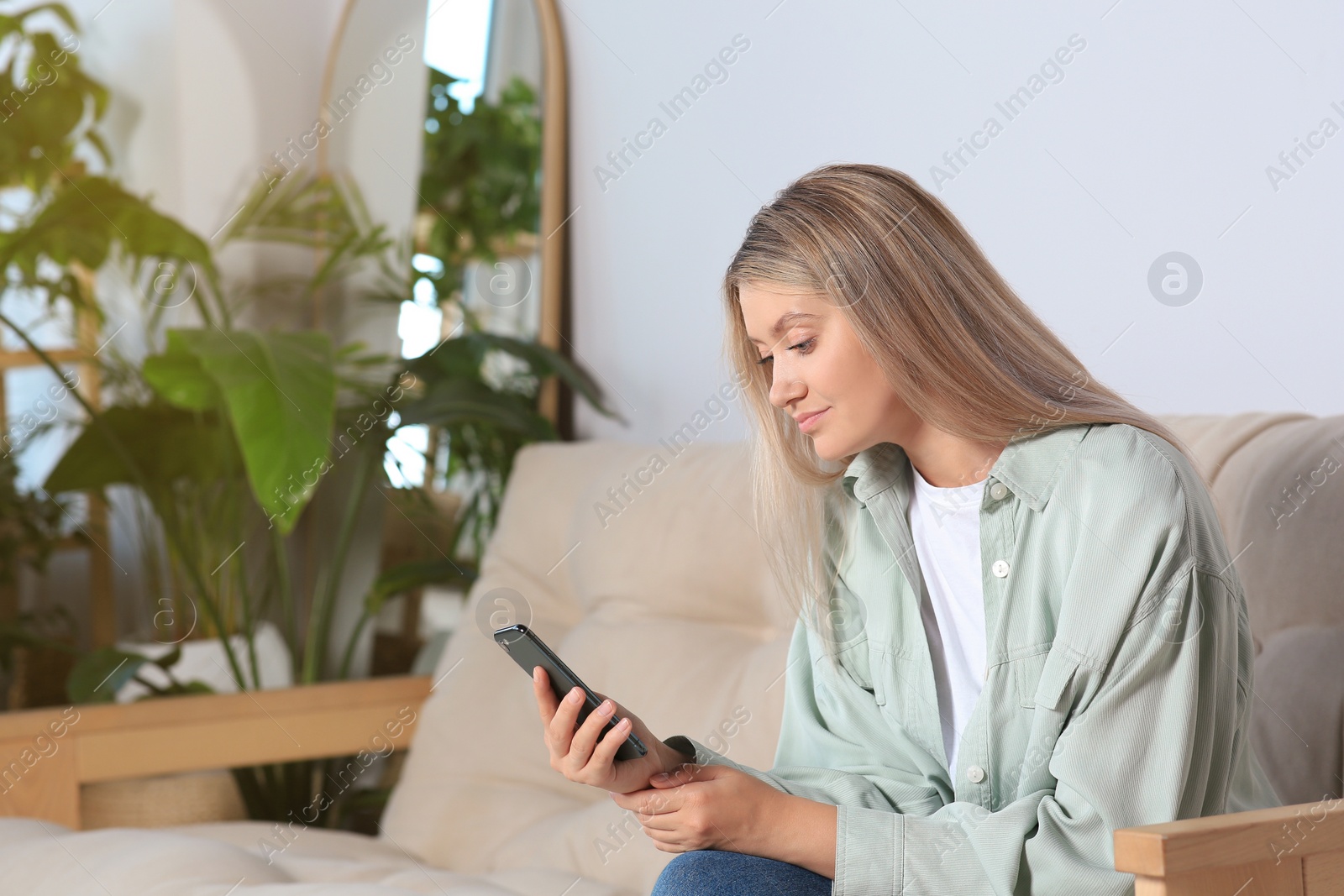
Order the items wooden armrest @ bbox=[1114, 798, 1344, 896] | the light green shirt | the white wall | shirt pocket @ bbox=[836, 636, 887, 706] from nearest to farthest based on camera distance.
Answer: wooden armrest @ bbox=[1114, 798, 1344, 896] < the light green shirt < shirt pocket @ bbox=[836, 636, 887, 706] < the white wall

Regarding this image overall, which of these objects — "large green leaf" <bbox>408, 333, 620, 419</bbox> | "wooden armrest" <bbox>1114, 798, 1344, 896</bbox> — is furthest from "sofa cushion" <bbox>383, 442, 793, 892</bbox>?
"wooden armrest" <bbox>1114, 798, 1344, 896</bbox>

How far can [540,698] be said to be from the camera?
88 centimetres

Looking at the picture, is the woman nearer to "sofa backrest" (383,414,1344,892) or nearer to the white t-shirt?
the white t-shirt

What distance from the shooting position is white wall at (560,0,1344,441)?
122 centimetres

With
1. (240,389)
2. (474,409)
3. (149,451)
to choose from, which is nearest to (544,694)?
(240,389)

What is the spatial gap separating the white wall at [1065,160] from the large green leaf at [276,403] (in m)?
0.55

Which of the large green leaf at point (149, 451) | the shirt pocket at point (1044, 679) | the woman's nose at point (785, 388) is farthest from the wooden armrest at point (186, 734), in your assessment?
the shirt pocket at point (1044, 679)

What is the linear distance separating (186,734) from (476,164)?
44.9 inches

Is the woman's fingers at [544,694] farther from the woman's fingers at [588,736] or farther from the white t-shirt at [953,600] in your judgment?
the white t-shirt at [953,600]

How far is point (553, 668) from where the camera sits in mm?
881

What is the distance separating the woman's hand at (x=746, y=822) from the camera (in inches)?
34.7

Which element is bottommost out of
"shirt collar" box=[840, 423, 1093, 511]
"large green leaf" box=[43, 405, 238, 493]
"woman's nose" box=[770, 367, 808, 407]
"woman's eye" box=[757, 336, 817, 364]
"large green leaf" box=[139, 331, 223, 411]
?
"shirt collar" box=[840, 423, 1093, 511]

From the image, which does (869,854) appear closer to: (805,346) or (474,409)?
(805,346)

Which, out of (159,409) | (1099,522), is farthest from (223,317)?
(1099,522)
